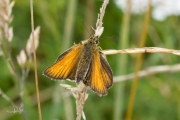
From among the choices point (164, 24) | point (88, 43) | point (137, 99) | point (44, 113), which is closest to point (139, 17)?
point (164, 24)

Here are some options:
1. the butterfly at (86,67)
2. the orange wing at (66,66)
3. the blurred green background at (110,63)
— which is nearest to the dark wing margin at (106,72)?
the butterfly at (86,67)

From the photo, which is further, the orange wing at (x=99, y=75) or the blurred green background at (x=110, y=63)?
the blurred green background at (x=110, y=63)

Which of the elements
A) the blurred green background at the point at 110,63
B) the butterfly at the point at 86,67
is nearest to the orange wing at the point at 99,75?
the butterfly at the point at 86,67

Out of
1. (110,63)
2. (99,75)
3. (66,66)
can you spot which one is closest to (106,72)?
(99,75)

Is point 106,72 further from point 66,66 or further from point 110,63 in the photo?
point 110,63

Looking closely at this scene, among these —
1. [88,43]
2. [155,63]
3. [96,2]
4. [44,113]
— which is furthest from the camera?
[96,2]

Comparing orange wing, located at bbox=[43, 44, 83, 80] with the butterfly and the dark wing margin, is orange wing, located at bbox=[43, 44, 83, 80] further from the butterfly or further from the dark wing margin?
the dark wing margin

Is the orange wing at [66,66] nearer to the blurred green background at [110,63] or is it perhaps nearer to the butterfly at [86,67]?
the butterfly at [86,67]

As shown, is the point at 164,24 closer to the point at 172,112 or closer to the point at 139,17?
the point at 139,17
